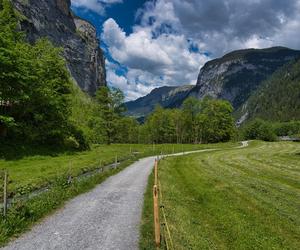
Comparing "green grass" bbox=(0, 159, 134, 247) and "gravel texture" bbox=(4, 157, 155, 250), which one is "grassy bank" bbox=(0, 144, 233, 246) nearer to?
"green grass" bbox=(0, 159, 134, 247)

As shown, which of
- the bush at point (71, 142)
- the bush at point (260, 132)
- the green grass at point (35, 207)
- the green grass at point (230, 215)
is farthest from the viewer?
the bush at point (260, 132)

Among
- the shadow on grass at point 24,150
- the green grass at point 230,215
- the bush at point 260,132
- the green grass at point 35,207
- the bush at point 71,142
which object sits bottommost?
the green grass at point 230,215

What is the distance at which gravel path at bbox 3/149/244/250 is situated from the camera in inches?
454

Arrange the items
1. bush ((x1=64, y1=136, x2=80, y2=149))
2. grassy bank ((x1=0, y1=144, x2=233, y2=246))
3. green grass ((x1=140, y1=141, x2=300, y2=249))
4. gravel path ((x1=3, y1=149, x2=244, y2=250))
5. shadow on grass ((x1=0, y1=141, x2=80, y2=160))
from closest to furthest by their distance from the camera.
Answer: gravel path ((x1=3, y1=149, x2=244, y2=250)) < green grass ((x1=140, y1=141, x2=300, y2=249)) < grassy bank ((x1=0, y1=144, x2=233, y2=246)) < shadow on grass ((x1=0, y1=141, x2=80, y2=160)) < bush ((x1=64, y1=136, x2=80, y2=149))

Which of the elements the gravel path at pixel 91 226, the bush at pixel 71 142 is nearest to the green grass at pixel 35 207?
the gravel path at pixel 91 226

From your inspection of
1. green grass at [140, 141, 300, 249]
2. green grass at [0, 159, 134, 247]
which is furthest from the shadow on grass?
green grass at [140, 141, 300, 249]

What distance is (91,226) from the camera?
44.8 ft

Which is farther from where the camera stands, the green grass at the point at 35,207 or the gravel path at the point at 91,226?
the green grass at the point at 35,207

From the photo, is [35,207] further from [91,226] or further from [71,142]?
[71,142]

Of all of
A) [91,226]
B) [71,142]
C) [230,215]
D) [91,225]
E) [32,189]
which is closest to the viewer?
[91,226]

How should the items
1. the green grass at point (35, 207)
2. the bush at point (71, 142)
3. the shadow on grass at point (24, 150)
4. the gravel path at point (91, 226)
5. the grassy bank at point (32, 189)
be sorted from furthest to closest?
the bush at point (71, 142)
the shadow on grass at point (24, 150)
the grassy bank at point (32, 189)
the green grass at point (35, 207)
the gravel path at point (91, 226)

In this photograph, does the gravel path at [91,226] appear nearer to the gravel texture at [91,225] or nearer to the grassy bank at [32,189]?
the gravel texture at [91,225]

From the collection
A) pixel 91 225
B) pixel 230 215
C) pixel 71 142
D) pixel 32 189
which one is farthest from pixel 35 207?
pixel 71 142

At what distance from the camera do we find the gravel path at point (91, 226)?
11523 millimetres
